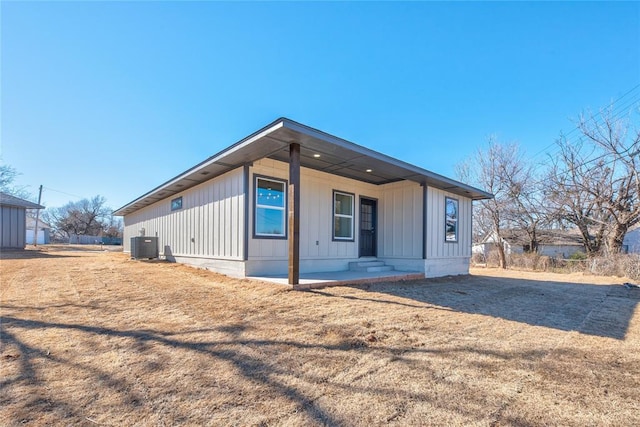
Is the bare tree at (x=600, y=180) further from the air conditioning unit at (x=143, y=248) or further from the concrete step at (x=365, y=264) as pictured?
the air conditioning unit at (x=143, y=248)

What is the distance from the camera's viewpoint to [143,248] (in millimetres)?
10477

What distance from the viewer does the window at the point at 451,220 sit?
9000 millimetres

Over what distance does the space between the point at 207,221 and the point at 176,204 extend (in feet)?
9.28

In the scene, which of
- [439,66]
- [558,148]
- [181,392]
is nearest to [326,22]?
[439,66]

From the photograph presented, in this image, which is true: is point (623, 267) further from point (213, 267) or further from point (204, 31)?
point (204, 31)

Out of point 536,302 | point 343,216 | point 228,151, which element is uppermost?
point 228,151

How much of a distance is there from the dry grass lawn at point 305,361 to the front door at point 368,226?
4.15 metres

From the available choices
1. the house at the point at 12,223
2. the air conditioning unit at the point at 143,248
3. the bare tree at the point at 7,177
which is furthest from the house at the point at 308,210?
the bare tree at the point at 7,177

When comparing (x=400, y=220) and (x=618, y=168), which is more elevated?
(x=618, y=168)

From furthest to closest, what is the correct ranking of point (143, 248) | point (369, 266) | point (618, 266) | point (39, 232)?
point (39, 232)
point (143, 248)
point (618, 266)
point (369, 266)

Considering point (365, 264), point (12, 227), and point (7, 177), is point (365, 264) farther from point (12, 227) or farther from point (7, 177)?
point (7, 177)

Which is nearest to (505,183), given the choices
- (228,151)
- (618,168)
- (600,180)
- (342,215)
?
(600,180)

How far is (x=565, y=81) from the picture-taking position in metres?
11.2

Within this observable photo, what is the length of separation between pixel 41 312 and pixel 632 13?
1472 cm
